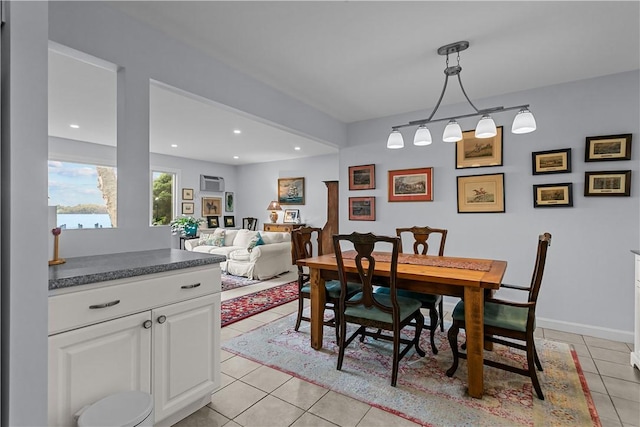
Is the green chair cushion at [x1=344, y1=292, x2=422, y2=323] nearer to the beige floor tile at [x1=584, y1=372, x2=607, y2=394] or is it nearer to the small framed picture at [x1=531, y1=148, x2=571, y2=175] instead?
the beige floor tile at [x1=584, y1=372, x2=607, y2=394]

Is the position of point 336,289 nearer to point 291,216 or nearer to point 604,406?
point 604,406

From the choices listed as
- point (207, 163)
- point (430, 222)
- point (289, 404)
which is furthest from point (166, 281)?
point (207, 163)

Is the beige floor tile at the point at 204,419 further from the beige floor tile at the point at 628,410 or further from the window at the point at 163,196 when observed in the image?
the window at the point at 163,196

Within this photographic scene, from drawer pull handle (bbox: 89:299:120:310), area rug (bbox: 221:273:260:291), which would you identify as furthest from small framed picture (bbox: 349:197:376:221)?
drawer pull handle (bbox: 89:299:120:310)

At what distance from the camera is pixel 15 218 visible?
80cm

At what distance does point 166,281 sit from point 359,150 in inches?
135

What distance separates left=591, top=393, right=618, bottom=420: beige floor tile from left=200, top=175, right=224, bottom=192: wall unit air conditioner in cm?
752

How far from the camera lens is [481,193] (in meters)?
3.62

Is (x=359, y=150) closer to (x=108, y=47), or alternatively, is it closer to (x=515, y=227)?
(x=515, y=227)

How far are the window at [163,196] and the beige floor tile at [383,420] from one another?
6.52 meters

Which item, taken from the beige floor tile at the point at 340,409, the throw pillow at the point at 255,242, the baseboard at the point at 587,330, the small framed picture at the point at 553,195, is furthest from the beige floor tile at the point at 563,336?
the throw pillow at the point at 255,242

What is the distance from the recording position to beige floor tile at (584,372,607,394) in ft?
6.86

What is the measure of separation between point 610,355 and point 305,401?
255 cm

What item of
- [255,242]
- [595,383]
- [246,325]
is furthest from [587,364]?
[255,242]
